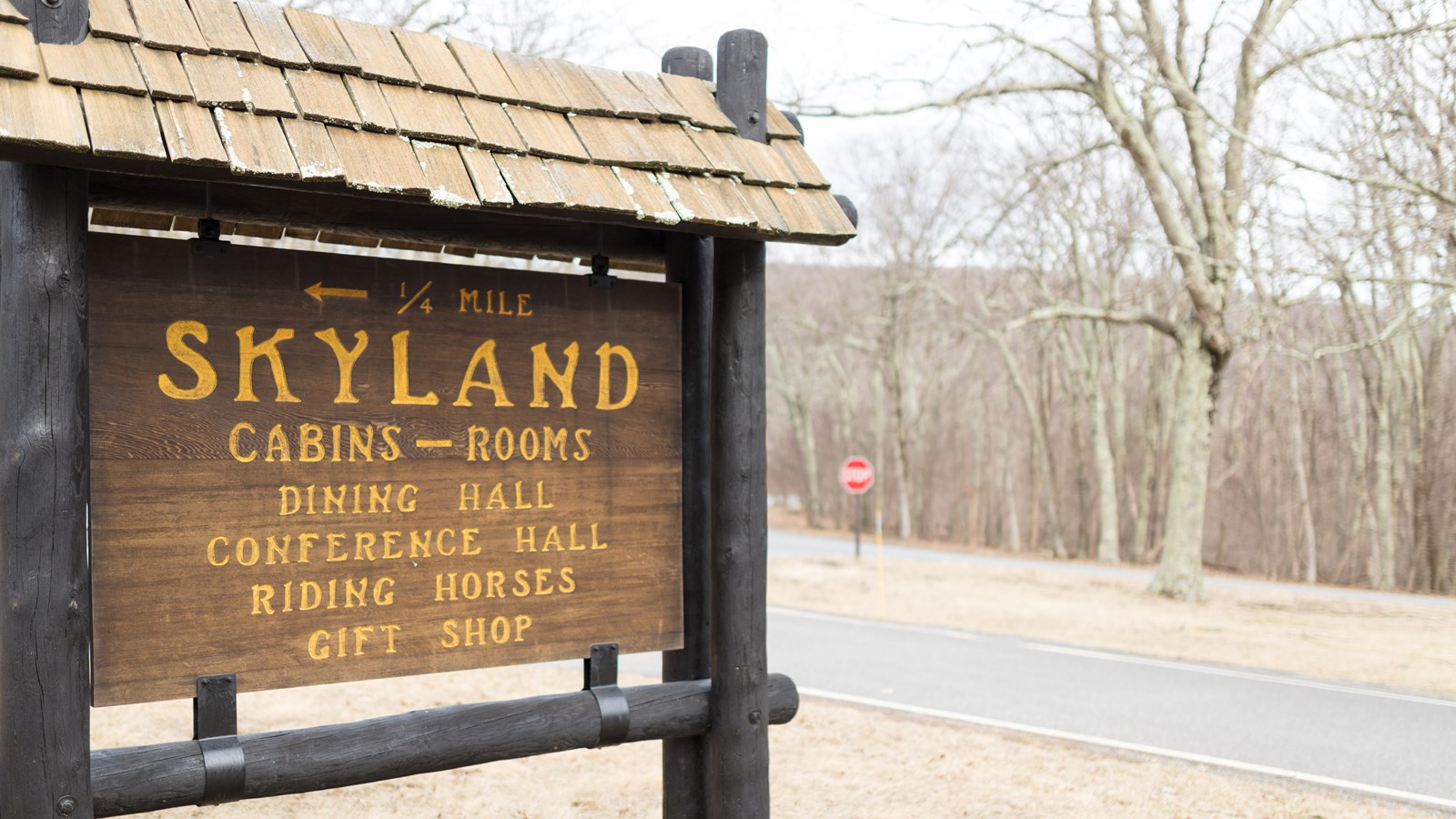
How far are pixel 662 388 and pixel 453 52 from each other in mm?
1322

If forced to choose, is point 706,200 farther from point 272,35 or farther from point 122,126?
point 122,126

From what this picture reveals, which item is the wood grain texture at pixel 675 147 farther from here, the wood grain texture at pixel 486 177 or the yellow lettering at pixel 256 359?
the yellow lettering at pixel 256 359

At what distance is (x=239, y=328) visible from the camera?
10.7 feet

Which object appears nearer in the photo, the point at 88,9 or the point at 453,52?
the point at 88,9

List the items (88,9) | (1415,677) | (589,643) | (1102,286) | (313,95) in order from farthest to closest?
1. (1102,286)
2. (1415,677)
3. (589,643)
4. (313,95)
5. (88,9)

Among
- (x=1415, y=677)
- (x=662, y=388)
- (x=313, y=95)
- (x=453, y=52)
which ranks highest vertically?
(x=453, y=52)

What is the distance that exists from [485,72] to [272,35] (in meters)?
0.65

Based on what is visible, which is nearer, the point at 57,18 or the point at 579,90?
the point at 57,18

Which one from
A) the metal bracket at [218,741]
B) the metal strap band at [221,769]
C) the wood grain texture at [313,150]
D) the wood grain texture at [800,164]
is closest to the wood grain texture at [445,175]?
the wood grain texture at [313,150]

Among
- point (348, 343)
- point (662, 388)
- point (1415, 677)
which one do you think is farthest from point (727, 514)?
point (1415, 677)

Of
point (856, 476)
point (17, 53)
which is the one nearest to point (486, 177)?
point (17, 53)

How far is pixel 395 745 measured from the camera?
3.46 meters

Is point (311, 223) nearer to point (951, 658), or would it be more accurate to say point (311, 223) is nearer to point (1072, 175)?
point (951, 658)

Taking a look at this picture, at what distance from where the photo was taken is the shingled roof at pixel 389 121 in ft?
9.07
